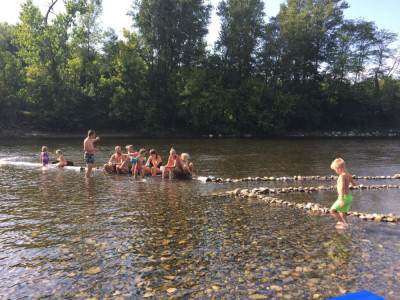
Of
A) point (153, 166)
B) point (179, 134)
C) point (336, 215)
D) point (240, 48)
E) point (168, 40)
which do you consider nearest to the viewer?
point (336, 215)

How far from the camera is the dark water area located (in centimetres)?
499

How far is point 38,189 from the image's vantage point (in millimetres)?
12055

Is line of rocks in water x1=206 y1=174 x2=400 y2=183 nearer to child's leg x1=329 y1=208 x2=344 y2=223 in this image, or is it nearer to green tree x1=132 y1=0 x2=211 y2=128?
child's leg x1=329 y1=208 x2=344 y2=223

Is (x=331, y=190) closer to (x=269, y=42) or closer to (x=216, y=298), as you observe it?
(x=216, y=298)

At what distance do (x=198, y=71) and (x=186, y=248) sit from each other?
1935 inches

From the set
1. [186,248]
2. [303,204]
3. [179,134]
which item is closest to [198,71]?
[179,134]

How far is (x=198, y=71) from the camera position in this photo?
53.2 metres

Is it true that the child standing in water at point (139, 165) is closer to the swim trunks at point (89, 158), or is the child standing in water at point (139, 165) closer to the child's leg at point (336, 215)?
the swim trunks at point (89, 158)

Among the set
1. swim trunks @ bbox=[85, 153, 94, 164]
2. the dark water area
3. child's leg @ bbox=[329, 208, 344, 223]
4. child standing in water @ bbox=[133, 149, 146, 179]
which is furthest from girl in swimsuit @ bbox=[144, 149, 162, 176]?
child's leg @ bbox=[329, 208, 344, 223]

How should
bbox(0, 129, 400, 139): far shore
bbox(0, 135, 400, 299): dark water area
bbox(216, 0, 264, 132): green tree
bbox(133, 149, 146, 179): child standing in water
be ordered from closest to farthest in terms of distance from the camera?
bbox(0, 135, 400, 299): dark water area < bbox(133, 149, 146, 179): child standing in water < bbox(0, 129, 400, 139): far shore < bbox(216, 0, 264, 132): green tree

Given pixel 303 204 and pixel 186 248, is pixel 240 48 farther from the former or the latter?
pixel 186 248

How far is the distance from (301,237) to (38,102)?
52667 millimetres

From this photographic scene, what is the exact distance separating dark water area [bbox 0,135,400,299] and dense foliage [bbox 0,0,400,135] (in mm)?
43652

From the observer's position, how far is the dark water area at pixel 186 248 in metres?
4.99
